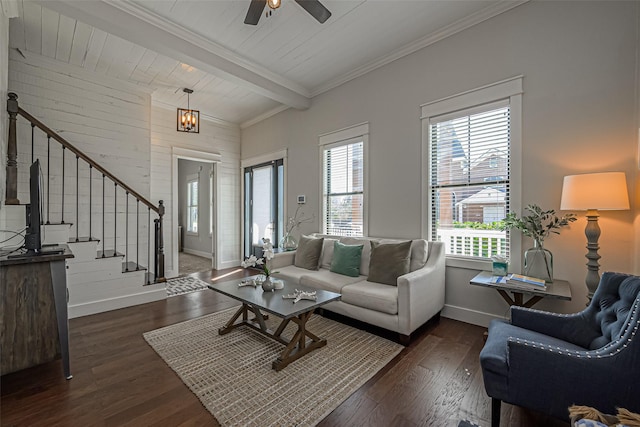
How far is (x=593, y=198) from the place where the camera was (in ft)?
6.67

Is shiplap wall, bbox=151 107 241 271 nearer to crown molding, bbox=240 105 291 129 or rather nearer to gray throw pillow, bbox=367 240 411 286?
crown molding, bbox=240 105 291 129

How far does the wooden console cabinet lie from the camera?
1803mm

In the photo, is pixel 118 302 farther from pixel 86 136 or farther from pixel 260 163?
pixel 260 163

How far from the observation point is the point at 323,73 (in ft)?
13.4

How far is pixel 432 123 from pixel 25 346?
13.7 ft

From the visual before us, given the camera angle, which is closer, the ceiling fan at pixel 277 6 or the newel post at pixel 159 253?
the ceiling fan at pixel 277 6

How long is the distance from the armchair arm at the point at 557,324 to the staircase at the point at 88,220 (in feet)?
13.7

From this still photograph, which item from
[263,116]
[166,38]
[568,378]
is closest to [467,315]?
[568,378]

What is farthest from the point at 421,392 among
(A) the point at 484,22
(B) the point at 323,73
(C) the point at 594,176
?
(B) the point at 323,73

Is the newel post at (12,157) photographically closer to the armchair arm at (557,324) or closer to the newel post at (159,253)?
the newel post at (159,253)

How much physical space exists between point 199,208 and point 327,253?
17.7 feet

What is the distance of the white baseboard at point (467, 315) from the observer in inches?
112

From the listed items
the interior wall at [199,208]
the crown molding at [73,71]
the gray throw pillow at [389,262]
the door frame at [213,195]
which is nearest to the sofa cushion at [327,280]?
the gray throw pillow at [389,262]

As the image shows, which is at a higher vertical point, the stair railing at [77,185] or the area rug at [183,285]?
the stair railing at [77,185]
